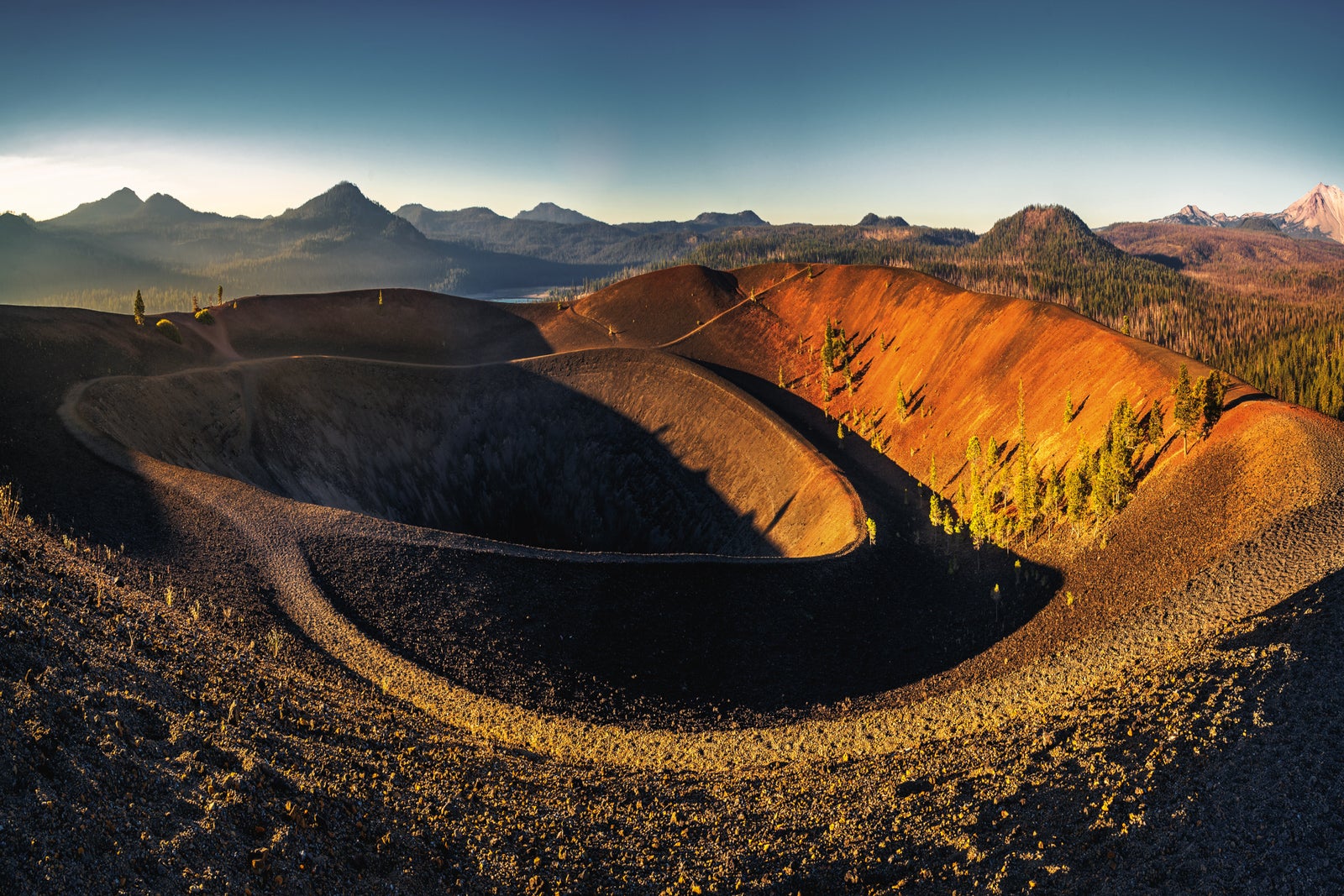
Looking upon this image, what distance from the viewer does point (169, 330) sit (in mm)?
74062

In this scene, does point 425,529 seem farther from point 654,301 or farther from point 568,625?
point 654,301

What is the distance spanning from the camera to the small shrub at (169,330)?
242 ft

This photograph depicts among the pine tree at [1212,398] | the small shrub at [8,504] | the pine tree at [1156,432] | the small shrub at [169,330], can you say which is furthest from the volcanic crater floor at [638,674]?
the pine tree at [1156,432]

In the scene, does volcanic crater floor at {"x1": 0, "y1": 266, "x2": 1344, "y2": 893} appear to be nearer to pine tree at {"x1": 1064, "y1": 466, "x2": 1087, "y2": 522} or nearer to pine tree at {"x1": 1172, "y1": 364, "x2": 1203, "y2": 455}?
pine tree at {"x1": 1172, "y1": 364, "x2": 1203, "y2": 455}

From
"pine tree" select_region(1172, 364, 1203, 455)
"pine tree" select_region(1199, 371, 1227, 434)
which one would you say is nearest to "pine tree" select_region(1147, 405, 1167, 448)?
"pine tree" select_region(1172, 364, 1203, 455)

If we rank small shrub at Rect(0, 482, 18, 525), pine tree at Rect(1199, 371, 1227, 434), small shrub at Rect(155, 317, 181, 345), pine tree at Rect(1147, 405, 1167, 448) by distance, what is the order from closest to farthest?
small shrub at Rect(0, 482, 18, 525), pine tree at Rect(1199, 371, 1227, 434), pine tree at Rect(1147, 405, 1167, 448), small shrub at Rect(155, 317, 181, 345)

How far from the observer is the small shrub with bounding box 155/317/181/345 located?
242 ft

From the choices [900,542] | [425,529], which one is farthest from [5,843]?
[900,542]

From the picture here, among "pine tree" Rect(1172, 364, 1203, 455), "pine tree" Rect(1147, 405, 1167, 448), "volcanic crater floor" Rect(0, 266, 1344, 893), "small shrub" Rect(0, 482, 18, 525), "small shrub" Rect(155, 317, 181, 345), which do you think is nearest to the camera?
"volcanic crater floor" Rect(0, 266, 1344, 893)

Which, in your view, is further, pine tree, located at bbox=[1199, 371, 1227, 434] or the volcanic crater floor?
pine tree, located at bbox=[1199, 371, 1227, 434]

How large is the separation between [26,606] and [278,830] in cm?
1341

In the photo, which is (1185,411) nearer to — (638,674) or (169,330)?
(638,674)

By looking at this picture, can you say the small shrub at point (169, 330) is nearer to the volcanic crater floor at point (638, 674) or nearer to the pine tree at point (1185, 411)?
the volcanic crater floor at point (638, 674)

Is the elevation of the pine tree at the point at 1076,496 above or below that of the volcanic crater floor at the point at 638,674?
above
